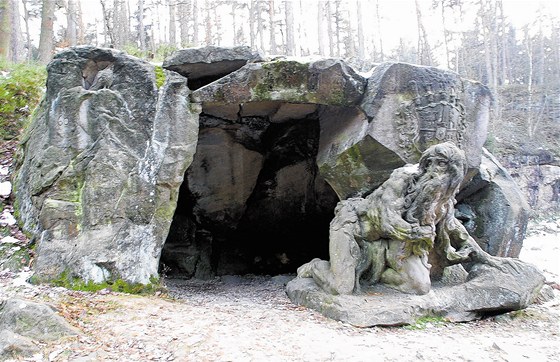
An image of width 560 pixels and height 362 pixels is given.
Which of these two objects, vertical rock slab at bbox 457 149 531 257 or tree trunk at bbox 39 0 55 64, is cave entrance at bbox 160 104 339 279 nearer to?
vertical rock slab at bbox 457 149 531 257

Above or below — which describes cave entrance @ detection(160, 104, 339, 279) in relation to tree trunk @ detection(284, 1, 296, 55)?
below

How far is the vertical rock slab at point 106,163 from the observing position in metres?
5.00

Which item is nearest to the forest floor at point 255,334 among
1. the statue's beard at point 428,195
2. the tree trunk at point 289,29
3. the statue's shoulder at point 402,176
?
the statue's beard at point 428,195

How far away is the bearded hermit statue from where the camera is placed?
4.64m

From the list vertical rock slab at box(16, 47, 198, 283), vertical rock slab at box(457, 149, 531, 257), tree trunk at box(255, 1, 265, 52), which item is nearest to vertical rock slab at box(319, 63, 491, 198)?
vertical rock slab at box(457, 149, 531, 257)

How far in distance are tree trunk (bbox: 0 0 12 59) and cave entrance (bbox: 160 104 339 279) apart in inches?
233

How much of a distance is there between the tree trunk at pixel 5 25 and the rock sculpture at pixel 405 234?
9.31m

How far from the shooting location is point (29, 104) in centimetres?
776

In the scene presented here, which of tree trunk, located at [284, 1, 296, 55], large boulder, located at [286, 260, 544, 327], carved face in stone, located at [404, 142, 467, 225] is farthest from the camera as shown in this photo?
tree trunk, located at [284, 1, 296, 55]

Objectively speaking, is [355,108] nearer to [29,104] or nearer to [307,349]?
[307,349]

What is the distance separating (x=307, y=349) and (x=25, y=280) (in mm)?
3358

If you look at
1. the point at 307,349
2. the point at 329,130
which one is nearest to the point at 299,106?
the point at 329,130

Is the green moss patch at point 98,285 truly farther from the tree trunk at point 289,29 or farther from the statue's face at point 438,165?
the tree trunk at point 289,29

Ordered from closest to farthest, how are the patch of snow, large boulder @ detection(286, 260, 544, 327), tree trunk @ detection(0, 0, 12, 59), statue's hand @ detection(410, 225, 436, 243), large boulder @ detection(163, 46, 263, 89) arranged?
large boulder @ detection(286, 260, 544, 327) → statue's hand @ detection(410, 225, 436, 243) → large boulder @ detection(163, 46, 263, 89) → the patch of snow → tree trunk @ detection(0, 0, 12, 59)
